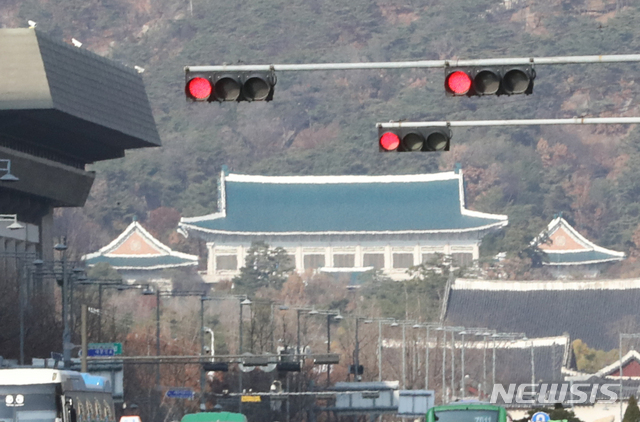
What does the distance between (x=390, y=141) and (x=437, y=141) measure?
0.65 metres

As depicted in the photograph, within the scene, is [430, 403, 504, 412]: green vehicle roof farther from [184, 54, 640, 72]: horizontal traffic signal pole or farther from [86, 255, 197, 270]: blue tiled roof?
[86, 255, 197, 270]: blue tiled roof

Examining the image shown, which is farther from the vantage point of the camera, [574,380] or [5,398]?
[574,380]

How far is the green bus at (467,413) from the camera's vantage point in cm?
3334

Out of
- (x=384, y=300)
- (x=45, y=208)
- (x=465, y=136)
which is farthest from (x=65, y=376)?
(x=465, y=136)

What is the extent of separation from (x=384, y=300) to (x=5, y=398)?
91.0 m

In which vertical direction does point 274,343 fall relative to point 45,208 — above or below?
below

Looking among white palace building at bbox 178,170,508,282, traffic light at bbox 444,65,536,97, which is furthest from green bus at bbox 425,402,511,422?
white palace building at bbox 178,170,508,282

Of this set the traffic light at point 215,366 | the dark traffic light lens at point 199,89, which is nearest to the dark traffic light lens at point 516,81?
the dark traffic light lens at point 199,89

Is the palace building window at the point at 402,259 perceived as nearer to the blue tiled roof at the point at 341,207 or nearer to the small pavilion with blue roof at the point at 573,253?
the blue tiled roof at the point at 341,207

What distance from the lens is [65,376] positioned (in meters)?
29.1

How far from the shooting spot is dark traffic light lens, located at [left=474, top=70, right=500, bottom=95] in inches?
936

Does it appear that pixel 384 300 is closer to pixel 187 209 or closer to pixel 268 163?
pixel 187 209

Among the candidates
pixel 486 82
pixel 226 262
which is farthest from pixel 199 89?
pixel 226 262

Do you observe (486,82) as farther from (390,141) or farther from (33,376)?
(33,376)
